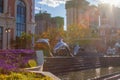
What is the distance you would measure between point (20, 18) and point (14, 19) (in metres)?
2.47

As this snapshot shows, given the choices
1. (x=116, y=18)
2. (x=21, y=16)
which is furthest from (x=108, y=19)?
(x=21, y=16)

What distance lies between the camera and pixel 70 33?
8500 centimetres

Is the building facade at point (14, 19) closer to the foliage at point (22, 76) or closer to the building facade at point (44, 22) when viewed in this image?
the foliage at point (22, 76)

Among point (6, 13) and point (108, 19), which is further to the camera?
point (108, 19)

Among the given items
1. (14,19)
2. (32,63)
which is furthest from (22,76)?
(14,19)

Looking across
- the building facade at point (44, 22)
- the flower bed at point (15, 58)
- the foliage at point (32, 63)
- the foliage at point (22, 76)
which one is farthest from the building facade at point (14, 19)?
the building facade at point (44, 22)

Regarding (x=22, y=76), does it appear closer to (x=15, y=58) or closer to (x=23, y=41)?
(x=15, y=58)

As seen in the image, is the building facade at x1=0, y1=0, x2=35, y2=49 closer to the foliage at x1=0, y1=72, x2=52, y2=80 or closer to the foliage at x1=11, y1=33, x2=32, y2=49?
the foliage at x1=11, y1=33, x2=32, y2=49

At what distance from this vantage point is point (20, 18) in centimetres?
4491

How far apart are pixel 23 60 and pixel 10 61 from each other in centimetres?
126

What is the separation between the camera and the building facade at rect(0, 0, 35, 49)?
135 ft

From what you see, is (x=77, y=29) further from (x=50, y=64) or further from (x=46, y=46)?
(x=50, y=64)

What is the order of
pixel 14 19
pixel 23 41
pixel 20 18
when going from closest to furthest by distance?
pixel 23 41 → pixel 14 19 → pixel 20 18

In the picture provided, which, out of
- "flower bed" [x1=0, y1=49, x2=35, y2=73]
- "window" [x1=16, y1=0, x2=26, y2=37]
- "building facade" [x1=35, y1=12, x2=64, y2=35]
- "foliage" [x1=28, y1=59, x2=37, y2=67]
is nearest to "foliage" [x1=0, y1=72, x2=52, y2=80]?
"flower bed" [x1=0, y1=49, x2=35, y2=73]
